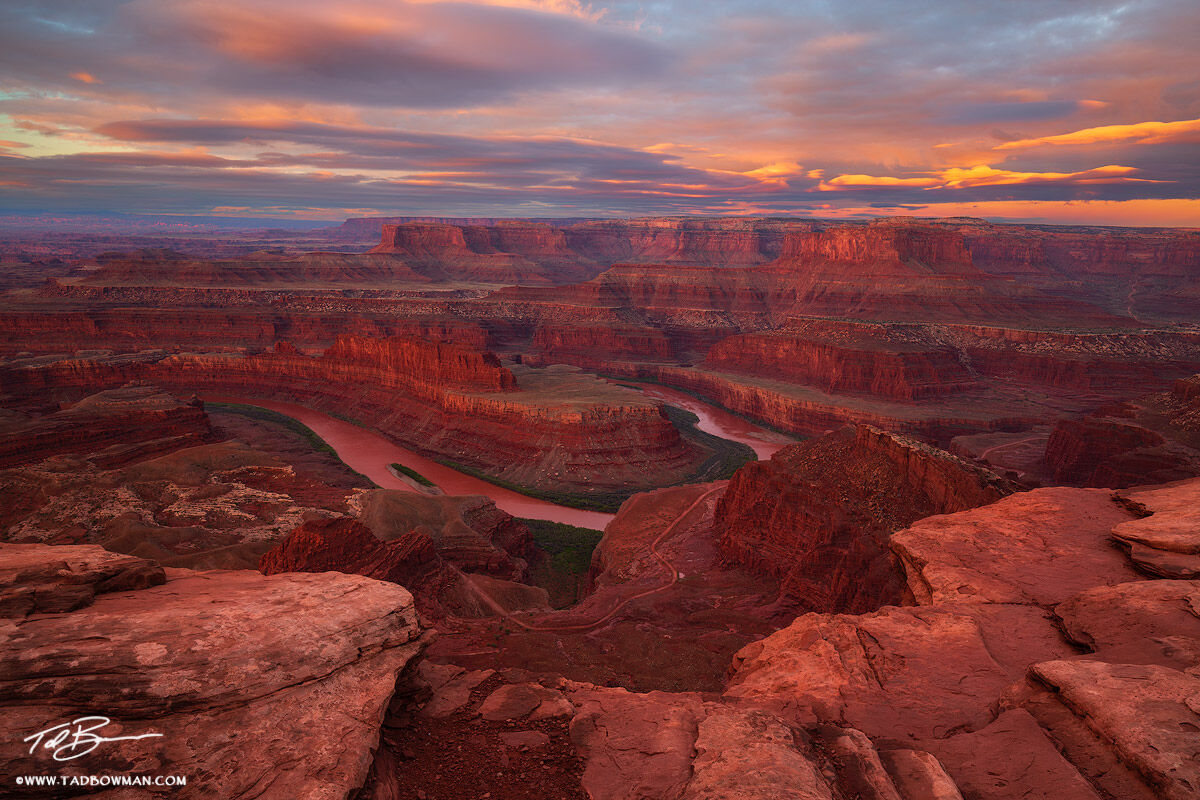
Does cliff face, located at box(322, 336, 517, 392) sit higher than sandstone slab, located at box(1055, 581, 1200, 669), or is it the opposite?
sandstone slab, located at box(1055, 581, 1200, 669)

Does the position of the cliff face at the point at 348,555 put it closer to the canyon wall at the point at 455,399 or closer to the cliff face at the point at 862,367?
the canyon wall at the point at 455,399

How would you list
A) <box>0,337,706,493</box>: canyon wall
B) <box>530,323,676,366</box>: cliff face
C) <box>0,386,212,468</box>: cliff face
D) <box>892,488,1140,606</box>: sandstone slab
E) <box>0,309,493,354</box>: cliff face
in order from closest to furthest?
<box>892,488,1140,606</box>: sandstone slab
<box>0,386,212,468</box>: cliff face
<box>0,337,706,493</box>: canyon wall
<box>0,309,493,354</box>: cliff face
<box>530,323,676,366</box>: cliff face

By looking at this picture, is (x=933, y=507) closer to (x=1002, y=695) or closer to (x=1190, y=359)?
(x=1002, y=695)

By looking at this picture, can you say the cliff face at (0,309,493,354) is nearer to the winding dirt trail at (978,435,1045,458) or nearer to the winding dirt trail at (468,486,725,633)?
the winding dirt trail at (468,486,725,633)

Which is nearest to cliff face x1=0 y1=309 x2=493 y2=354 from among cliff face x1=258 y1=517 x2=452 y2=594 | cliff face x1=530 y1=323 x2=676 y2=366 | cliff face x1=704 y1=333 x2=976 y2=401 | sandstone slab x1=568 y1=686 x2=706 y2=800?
cliff face x1=530 y1=323 x2=676 y2=366

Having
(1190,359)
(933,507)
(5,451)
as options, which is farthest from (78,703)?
(1190,359)

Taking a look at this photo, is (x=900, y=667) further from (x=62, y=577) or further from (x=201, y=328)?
(x=201, y=328)

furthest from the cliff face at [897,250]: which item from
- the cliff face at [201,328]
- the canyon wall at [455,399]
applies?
the canyon wall at [455,399]
